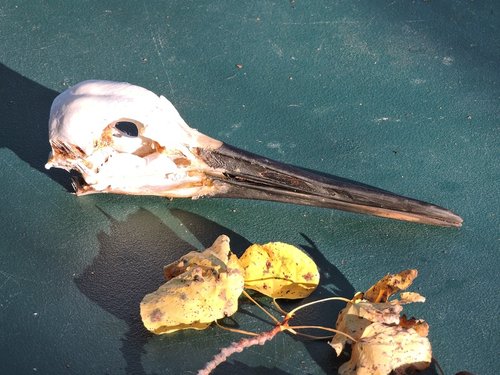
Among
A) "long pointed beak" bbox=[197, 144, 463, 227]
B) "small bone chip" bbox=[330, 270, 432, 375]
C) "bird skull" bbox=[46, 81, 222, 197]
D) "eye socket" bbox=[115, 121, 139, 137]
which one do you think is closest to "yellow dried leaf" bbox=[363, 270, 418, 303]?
"small bone chip" bbox=[330, 270, 432, 375]

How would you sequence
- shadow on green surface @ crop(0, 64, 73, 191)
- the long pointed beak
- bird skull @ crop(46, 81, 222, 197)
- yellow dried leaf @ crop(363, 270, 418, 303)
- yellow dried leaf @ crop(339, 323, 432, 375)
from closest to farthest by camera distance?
yellow dried leaf @ crop(339, 323, 432, 375) → yellow dried leaf @ crop(363, 270, 418, 303) → bird skull @ crop(46, 81, 222, 197) → the long pointed beak → shadow on green surface @ crop(0, 64, 73, 191)

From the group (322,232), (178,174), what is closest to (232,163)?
(178,174)

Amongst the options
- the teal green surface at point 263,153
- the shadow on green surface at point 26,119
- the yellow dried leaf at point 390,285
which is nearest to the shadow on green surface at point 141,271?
the teal green surface at point 263,153

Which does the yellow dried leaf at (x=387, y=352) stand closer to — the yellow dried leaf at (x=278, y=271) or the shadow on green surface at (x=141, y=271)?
the shadow on green surface at (x=141, y=271)

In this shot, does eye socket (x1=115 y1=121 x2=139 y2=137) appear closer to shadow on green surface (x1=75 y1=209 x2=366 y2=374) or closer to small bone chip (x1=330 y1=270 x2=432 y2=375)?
shadow on green surface (x1=75 y1=209 x2=366 y2=374)

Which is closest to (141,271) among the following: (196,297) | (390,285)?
(196,297)
